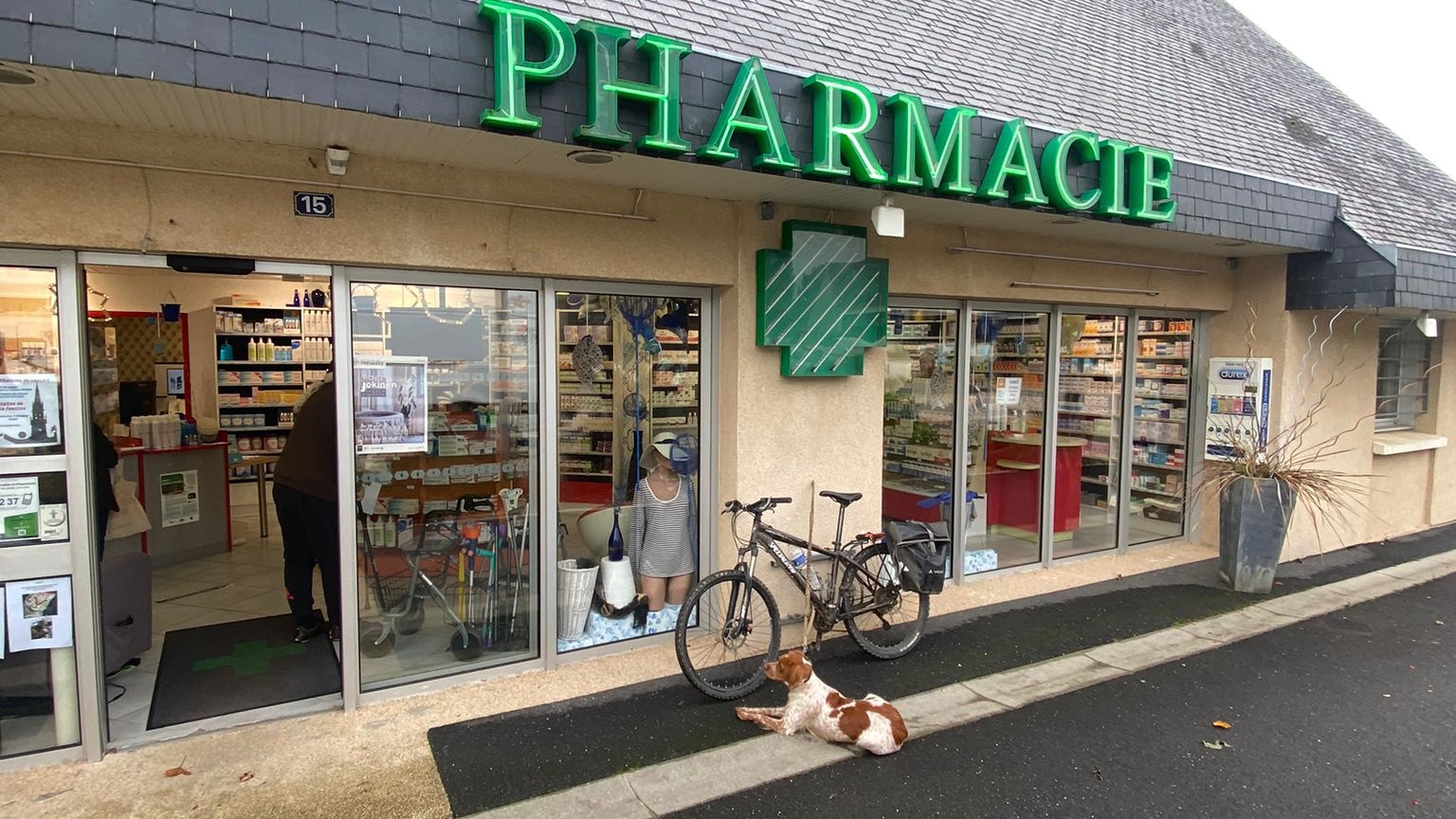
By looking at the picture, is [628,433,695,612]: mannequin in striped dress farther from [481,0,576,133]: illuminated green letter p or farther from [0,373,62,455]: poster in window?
[0,373,62,455]: poster in window

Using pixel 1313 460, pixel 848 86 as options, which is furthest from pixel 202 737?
pixel 1313 460

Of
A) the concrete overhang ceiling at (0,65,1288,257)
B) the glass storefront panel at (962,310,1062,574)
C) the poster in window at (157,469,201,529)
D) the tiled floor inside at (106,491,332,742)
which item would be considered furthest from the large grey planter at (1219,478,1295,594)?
the poster in window at (157,469,201,529)

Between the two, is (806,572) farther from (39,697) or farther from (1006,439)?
(39,697)

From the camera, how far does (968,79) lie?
5734mm

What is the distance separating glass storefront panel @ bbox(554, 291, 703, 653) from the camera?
4.91m

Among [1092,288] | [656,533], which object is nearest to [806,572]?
[656,533]

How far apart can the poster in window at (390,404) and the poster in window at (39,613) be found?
1.40m

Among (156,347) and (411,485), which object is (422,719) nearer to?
(411,485)

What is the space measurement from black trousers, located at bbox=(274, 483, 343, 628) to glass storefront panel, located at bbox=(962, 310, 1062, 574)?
4.89m

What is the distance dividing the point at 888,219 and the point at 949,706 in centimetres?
290

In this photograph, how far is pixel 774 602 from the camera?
457cm

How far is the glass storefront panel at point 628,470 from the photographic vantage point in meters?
4.91

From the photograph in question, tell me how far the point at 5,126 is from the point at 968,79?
556 cm

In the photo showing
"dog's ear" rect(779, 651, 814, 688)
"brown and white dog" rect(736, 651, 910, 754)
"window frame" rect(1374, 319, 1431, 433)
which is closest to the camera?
"brown and white dog" rect(736, 651, 910, 754)
